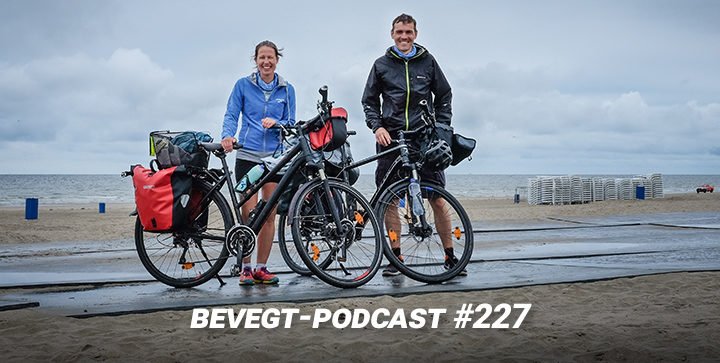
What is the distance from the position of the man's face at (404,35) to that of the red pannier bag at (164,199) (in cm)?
215

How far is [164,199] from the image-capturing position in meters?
5.74

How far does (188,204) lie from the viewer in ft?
19.3

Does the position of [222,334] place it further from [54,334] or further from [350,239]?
[350,239]

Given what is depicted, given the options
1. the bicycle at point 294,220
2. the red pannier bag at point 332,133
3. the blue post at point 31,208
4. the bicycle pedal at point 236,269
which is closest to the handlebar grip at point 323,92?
the bicycle at point 294,220

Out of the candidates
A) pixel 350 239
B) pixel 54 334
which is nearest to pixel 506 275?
pixel 350 239

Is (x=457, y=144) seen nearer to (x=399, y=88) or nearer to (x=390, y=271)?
(x=399, y=88)

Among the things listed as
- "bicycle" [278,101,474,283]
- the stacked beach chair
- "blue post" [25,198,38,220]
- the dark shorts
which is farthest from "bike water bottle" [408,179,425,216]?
the stacked beach chair

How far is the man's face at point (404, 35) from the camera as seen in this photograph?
643 cm

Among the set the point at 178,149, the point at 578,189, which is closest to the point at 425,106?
the point at 178,149

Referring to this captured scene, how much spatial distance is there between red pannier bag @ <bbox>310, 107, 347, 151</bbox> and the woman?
387 mm

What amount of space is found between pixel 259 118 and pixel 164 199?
3.54 feet

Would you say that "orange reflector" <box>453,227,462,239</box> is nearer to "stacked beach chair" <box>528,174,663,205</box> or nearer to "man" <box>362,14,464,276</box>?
"man" <box>362,14,464,276</box>

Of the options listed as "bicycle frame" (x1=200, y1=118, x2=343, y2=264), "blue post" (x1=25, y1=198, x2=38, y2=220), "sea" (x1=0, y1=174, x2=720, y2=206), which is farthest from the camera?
"sea" (x1=0, y1=174, x2=720, y2=206)

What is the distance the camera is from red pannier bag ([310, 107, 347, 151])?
230 inches
